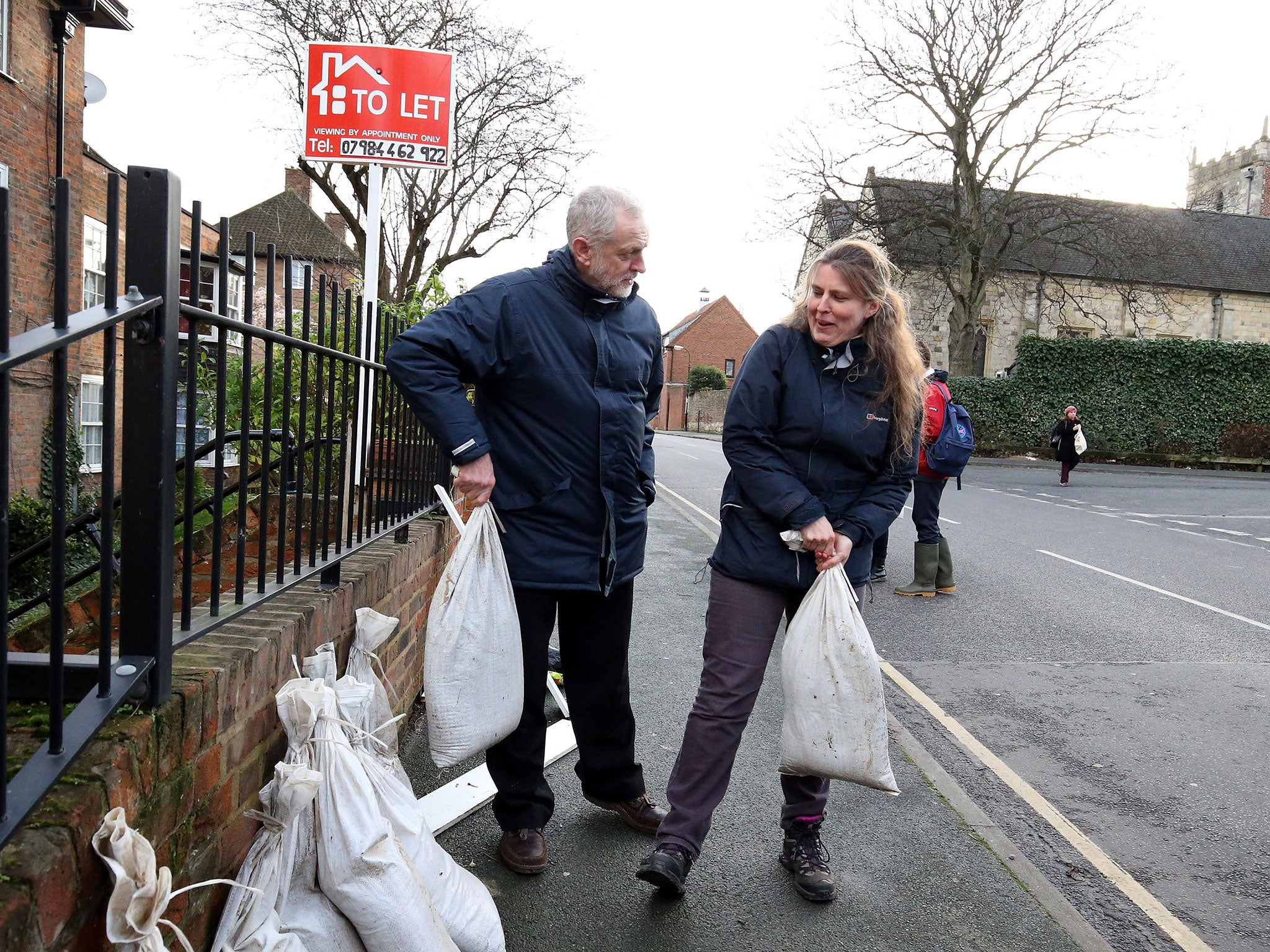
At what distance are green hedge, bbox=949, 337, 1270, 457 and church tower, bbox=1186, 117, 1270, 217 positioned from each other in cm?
2321

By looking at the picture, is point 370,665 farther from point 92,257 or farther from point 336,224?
point 336,224

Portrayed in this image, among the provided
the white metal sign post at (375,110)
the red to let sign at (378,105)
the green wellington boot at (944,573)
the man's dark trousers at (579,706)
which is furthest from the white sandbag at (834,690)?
the green wellington boot at (944,573)

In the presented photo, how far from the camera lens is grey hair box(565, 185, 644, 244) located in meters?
3.05

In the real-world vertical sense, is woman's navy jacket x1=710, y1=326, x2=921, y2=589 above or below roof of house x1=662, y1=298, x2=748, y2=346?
below

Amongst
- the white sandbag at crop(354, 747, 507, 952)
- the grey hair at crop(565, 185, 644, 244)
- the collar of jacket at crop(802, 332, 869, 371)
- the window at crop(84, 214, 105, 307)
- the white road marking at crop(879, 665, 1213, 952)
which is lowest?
the white road marking at crop(879, 665, 1213, 952)

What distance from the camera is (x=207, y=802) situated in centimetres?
213

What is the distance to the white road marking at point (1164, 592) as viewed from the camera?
7617 mm

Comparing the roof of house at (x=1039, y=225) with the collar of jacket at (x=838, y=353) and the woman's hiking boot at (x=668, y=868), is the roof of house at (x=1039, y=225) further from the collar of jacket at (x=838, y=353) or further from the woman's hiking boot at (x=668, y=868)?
the woman's hiking boot at (x=668, y=868)

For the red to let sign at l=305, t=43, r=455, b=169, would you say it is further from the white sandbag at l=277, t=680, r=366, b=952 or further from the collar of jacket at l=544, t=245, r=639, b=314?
the white sandbag at l=277, t=680, r=366, b=952

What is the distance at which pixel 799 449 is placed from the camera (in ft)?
10.2

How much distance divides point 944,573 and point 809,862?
5626mm

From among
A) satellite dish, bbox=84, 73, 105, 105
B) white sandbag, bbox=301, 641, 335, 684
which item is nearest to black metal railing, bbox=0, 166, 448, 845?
white sandbag, bbox=301, 641, 335, 684

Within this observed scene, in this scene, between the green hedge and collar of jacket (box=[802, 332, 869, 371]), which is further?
the green hedge

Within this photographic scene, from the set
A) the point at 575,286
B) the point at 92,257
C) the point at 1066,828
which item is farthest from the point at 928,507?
the point at 92,257
